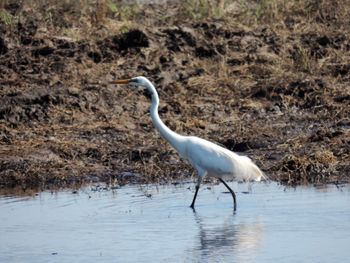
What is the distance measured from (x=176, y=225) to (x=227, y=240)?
79cm

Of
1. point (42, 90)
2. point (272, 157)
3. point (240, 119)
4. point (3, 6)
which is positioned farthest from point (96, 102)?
point (3, 6)

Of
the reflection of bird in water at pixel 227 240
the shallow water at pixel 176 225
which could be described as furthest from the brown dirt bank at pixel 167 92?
the reflection of bird in water at pixel 227 240

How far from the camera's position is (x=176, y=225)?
32.3 feet

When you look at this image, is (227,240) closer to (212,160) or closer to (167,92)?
(212,160)

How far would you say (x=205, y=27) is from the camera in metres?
16.3

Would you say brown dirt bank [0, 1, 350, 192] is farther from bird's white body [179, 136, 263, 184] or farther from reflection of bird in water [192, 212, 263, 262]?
reflection of bird in water [192, 212, 263, 262]

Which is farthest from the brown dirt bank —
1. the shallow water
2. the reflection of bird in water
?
the reflection of bird in water

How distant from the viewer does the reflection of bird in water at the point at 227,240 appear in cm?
864

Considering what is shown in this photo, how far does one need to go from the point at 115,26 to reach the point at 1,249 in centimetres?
800

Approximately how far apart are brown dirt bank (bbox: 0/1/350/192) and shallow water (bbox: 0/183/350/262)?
0.76 meters

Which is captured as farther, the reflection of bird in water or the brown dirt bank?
the brown dirt bank

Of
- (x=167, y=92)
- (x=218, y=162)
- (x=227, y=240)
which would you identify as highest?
(x=167, y=92)

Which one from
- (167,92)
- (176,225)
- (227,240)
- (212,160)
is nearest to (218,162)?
(212,160)

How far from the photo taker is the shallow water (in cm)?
875
